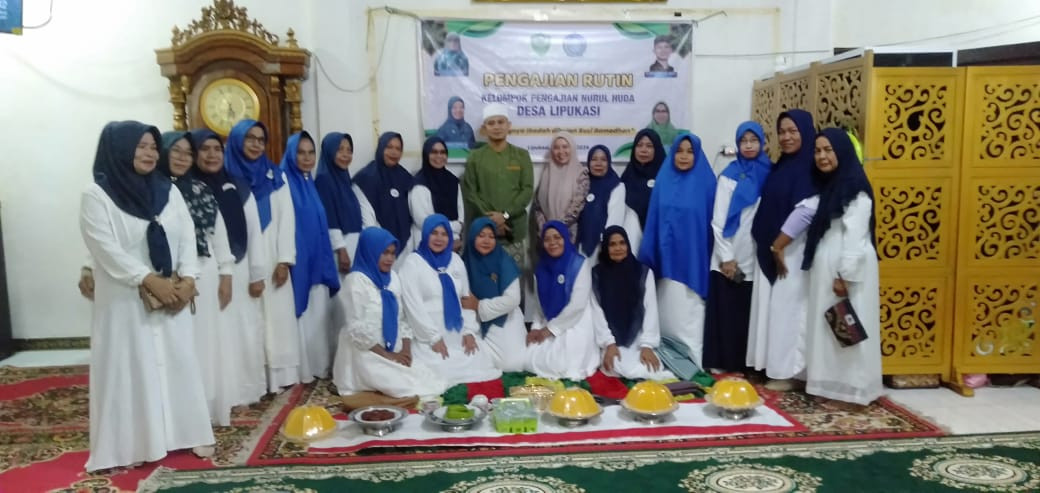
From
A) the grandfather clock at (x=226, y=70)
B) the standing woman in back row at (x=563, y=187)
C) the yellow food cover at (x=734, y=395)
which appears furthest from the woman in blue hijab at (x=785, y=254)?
the grandfather clock at (x=226, y=70)

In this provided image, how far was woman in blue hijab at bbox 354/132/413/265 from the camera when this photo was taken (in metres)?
4.27

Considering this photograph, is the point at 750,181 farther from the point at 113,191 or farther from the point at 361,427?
the point at 113,191

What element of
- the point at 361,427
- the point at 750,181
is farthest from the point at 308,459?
the point at 750,181

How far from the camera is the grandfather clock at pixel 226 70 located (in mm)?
4359

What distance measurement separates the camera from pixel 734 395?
10.8ft

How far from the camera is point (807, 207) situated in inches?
140

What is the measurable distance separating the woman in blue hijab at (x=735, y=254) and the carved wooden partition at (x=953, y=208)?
513 mm

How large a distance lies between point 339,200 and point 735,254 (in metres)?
2.18

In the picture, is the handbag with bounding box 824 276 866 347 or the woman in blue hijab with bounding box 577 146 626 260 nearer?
the handbag with bounding box 824 276 866 347

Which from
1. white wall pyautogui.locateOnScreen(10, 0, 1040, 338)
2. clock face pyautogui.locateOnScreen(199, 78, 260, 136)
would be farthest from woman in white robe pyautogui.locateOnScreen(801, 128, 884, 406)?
clock face pyautogui.locateOnScreen(199, 78, 260, 136)

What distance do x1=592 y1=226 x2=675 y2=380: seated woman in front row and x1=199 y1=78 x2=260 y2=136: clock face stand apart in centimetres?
227

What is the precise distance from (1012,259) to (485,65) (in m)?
3.18

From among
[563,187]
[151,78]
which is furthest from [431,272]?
[151,78]

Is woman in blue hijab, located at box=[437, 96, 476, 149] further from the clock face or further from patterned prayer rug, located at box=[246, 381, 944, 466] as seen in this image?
patterned prayer rug, located at box=[246, 381, 944, 466]
